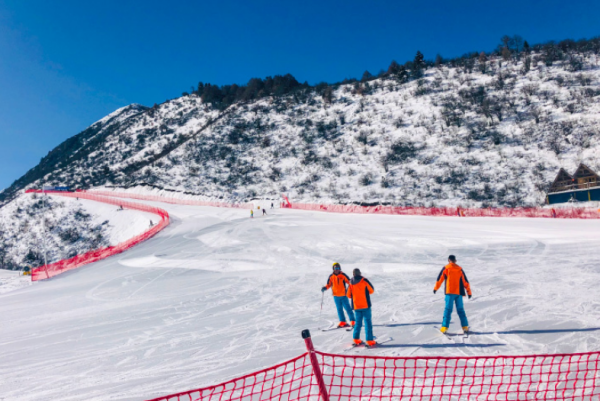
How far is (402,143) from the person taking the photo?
45.5 metres

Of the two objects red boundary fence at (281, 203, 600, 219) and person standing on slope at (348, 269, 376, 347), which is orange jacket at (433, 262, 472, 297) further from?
red boundary fence at (281, 203, 600, 219)

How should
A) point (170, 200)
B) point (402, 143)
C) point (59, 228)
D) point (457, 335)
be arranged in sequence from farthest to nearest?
point (170, 200) → point (402, 143) → point (59, 228) → point (457, 335)

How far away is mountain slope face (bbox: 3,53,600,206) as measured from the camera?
3488 cm

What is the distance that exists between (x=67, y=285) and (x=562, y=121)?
46.7m

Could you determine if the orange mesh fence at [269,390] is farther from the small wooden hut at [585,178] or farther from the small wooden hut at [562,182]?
the small wooden hut at [585,178]

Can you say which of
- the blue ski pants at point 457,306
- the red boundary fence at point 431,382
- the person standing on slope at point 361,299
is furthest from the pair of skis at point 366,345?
the blue ski pants at point 457,306

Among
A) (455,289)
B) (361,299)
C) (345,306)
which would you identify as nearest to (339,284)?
(345,306)

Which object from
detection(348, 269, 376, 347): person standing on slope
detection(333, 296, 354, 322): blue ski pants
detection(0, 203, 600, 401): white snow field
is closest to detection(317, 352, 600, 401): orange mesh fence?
detection(0, 203, 600, 401): white snow field

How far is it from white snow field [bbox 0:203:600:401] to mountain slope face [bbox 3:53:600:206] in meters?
17.6

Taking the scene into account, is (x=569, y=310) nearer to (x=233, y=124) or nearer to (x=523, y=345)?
(x=523, y=345)

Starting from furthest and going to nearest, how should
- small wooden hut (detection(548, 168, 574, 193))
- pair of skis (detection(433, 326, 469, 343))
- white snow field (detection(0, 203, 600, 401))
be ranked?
small wooden hut (detection(548, 168, 574, 193)) < pair of skis (detection(433, 326, 469, 343)) < white snow field (detection(0, 203, 600, 401))

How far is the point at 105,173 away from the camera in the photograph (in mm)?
67000

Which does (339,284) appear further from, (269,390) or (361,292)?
(269,390)

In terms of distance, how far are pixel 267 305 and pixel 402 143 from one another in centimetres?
3986
